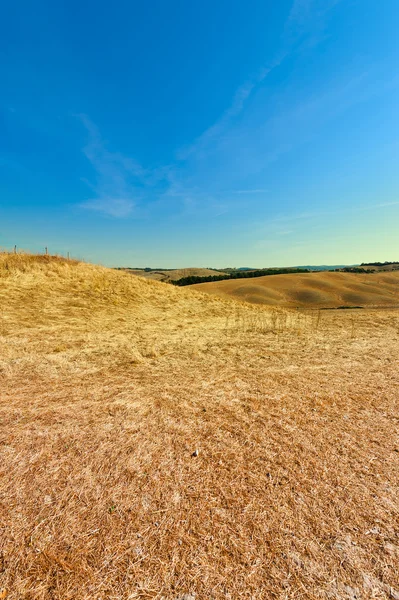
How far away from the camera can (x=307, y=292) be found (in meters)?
57.8

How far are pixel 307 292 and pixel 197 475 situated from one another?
60.1 metres

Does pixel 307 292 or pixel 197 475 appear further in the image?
pixel 307 292

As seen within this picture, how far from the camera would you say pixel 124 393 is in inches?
204

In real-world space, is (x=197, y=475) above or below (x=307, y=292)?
above

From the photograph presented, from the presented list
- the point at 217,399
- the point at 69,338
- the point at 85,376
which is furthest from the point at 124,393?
the point at 69,338

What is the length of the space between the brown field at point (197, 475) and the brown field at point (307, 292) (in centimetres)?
3929

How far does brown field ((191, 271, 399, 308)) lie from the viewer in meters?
51.4

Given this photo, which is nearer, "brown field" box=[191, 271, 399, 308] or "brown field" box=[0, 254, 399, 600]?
"brown field" box=[0, 254, 399, 600]

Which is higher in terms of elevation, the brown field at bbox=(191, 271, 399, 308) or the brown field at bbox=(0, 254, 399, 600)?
the brown field at bbox=(0, 254, 399, 600)

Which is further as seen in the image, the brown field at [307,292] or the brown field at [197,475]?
the brown field at [307,292]

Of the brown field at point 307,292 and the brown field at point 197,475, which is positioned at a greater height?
the brown field at point 197,475

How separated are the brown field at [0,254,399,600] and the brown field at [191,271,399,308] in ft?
129

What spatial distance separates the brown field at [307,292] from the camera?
5144 cm

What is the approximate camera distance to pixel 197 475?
9.97 ft
